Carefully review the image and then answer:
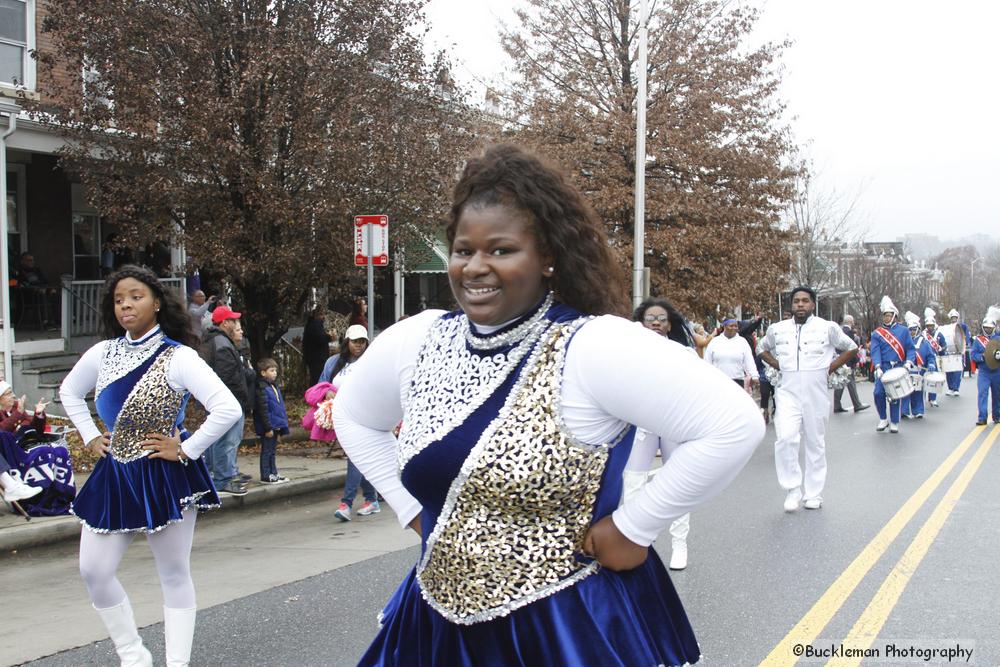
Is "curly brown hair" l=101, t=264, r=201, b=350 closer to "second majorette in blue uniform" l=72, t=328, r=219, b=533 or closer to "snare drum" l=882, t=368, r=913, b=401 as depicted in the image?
"second majorette in blue uniform" l=72, t=328, r=219, b=533

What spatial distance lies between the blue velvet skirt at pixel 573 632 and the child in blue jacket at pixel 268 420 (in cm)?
819

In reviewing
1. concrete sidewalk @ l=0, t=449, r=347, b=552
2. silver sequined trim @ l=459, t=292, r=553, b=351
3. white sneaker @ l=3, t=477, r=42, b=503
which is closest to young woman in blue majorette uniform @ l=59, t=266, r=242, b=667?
silver sequined trim @ l=459, t=292, r=553, b=351

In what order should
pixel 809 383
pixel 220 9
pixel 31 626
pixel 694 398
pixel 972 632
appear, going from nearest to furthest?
pixel 694 398, pixel 972 632, pixel 31 626, pixel 809 383, pixel 220 9

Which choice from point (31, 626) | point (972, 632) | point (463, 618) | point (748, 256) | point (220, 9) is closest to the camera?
point (463, 618)

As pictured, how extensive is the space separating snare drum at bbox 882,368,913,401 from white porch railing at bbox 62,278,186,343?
1156 cm

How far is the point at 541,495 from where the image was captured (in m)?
2.14

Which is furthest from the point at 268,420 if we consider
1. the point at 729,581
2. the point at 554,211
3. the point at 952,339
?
the point at 952,339

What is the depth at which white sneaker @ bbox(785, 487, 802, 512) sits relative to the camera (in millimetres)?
8547

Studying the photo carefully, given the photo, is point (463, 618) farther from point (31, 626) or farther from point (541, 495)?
point (31, 626)

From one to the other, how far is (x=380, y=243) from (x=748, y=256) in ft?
39.7

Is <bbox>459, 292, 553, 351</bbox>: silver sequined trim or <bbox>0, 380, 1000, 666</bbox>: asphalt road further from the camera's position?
<bbox>0, 380, 1000, 666</bbox>: asphalt road

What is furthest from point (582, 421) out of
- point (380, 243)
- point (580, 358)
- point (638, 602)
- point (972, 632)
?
point (380, 243)

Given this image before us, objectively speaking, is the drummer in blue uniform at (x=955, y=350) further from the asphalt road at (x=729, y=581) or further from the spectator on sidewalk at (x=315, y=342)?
the spectator on sidewalk at (x=315, y=342)

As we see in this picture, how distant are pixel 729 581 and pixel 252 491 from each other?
5406 mm
